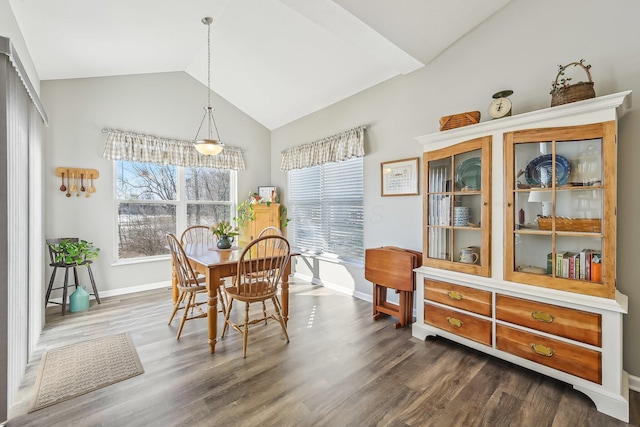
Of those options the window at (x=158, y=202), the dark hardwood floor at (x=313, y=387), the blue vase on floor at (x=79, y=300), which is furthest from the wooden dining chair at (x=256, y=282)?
the window at (x=158, y=202)

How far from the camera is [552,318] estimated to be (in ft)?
6.33

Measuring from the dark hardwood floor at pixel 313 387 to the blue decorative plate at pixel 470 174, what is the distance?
140 cm

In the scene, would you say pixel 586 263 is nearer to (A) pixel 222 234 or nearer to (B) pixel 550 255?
(B) pixel 550 255

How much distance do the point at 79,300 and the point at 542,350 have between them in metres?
4.54

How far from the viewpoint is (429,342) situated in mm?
2590

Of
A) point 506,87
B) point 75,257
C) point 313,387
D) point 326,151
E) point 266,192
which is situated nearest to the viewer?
point 313,387

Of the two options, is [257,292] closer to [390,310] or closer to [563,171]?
[390,310]

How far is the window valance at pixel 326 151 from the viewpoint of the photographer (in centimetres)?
370

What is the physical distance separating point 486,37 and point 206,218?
4.36 meters

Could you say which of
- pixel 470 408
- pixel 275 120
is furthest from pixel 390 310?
pixel 275 120

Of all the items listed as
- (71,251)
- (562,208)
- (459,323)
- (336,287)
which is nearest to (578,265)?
(562,208)

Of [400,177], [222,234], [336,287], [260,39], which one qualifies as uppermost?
[260,39]

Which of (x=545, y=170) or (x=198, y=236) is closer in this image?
(x=545, y=170)

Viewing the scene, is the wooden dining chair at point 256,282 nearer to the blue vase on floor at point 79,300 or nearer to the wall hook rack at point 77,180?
the blue vase on floor at point 79,300
